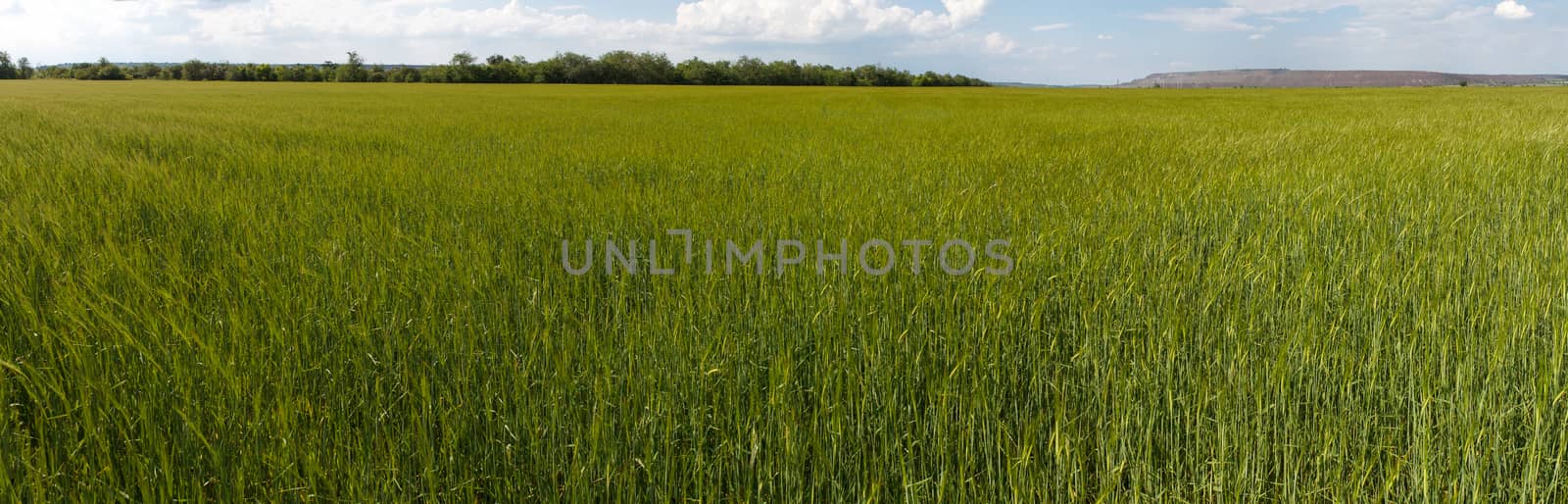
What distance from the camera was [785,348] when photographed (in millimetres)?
1883

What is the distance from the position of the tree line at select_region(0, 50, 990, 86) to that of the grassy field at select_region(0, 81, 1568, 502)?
1981 inches

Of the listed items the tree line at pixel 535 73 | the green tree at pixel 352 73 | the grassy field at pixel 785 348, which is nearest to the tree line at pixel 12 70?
the tree line at pixel 535 73

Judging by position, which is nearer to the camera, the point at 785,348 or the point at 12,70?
the point at 785,348

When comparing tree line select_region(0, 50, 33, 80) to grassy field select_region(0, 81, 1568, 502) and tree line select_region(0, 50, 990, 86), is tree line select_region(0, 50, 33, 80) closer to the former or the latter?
tree line select_region(0, 50, 990, 86)

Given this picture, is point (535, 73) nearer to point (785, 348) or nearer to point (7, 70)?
point (7, 70)

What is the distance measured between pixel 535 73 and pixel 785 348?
187 feet

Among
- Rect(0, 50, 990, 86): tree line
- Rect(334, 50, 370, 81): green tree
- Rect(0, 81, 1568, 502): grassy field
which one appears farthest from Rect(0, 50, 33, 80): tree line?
Rect(0, 81, 1568, 502): grassy field

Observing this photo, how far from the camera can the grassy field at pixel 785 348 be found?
1.40m

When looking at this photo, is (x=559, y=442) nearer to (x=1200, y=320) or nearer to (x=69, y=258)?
(x=1200, y=320)

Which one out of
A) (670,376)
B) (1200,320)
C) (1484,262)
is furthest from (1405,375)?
(670,376)

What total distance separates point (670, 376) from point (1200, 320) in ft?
4.36

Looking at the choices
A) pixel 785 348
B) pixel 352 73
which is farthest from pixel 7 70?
pixel 785 348

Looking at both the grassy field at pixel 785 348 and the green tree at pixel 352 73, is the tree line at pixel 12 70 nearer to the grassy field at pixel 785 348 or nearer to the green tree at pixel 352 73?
the green tree at pixel 352 73

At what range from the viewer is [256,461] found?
138 centimetres
